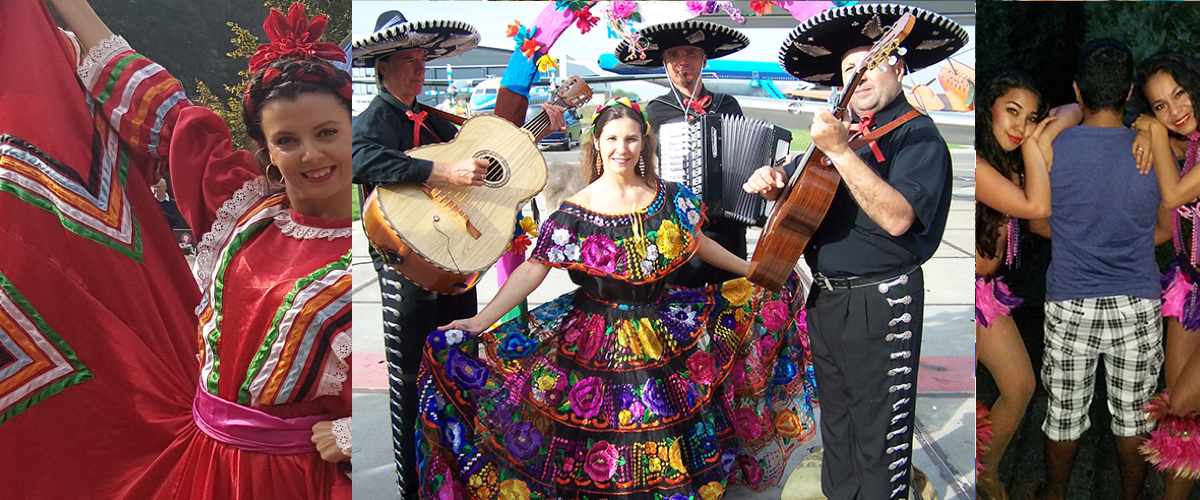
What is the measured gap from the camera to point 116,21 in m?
2.60

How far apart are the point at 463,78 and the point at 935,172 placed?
5.73 feet

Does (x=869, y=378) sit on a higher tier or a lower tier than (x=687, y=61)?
lower

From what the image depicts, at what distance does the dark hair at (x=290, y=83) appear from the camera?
101 inches

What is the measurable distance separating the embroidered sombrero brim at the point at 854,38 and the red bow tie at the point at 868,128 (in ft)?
0.98

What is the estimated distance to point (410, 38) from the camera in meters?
2.89

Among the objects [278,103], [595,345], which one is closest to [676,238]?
[595,345]

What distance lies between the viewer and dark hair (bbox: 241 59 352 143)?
256 cm

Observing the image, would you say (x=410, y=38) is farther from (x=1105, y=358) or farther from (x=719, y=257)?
(x=1105, y=358)

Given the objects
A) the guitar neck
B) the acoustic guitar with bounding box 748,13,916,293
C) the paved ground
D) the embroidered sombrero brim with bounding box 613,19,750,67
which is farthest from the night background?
the guitar neck

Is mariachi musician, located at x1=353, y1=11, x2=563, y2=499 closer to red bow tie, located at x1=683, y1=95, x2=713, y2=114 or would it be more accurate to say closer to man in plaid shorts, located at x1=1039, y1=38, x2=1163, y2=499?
red bow tie, located at x1=683, y1=95, x2=713, y2=114

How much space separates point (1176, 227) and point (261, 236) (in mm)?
3319

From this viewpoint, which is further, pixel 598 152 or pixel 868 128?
pixel 598 152

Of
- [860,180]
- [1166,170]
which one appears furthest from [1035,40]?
[860,180]

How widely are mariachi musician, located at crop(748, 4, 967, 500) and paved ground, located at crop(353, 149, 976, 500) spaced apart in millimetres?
293
